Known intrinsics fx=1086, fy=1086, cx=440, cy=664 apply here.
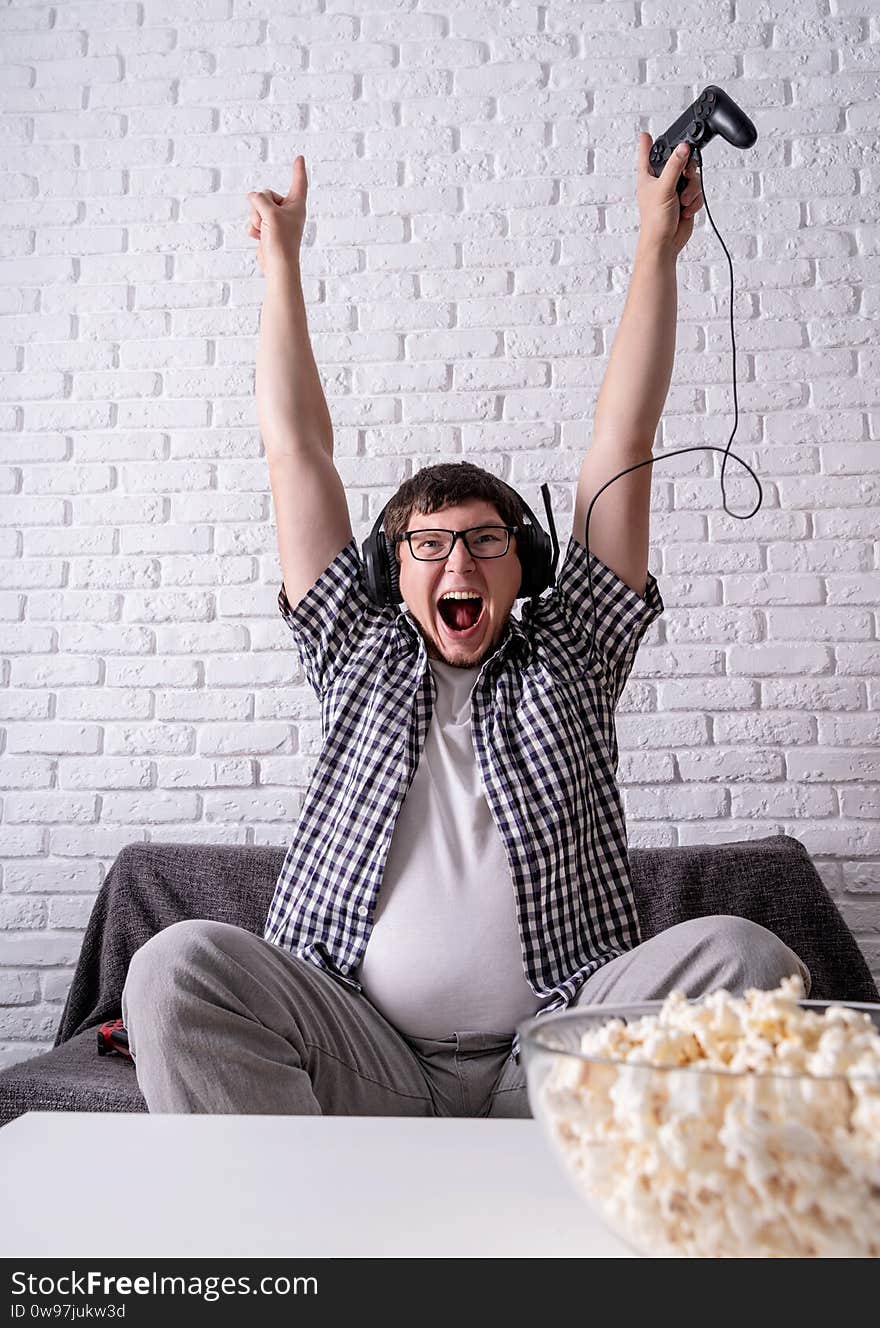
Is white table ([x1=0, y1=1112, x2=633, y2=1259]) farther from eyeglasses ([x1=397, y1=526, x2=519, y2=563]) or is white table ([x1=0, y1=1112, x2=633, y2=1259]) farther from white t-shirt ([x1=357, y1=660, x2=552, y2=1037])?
eyeglasses ([x1=397, y1=526, x2=519, y2=563])

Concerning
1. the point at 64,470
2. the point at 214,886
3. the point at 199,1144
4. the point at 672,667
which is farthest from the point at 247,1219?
the point at 64,470

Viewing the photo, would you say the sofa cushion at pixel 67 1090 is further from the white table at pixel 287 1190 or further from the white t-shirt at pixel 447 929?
the white table at pixel 287 1190

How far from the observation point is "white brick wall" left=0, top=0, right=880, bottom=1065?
7.24ft

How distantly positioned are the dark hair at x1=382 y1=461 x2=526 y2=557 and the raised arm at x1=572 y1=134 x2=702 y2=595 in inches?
4.2

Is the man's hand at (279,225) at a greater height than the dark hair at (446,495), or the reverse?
the man's hand at (279,225)

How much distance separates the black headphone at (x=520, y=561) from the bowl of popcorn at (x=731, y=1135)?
1.15m

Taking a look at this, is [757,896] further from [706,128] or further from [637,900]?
[706,128]

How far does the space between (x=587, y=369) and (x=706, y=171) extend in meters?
0.50

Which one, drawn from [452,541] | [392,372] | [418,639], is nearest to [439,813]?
[418,639]

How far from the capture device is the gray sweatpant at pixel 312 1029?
3.14 ft

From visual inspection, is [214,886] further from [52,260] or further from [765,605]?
[52,260]

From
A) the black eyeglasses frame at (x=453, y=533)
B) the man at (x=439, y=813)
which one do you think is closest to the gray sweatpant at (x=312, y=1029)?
the man at (x=439, y=813)

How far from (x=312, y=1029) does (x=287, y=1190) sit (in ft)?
1.95

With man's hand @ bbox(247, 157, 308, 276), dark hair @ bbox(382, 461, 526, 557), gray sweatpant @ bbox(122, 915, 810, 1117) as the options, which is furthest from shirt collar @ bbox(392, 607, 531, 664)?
man's hand @ bbox(247, 157, 308, 276)
